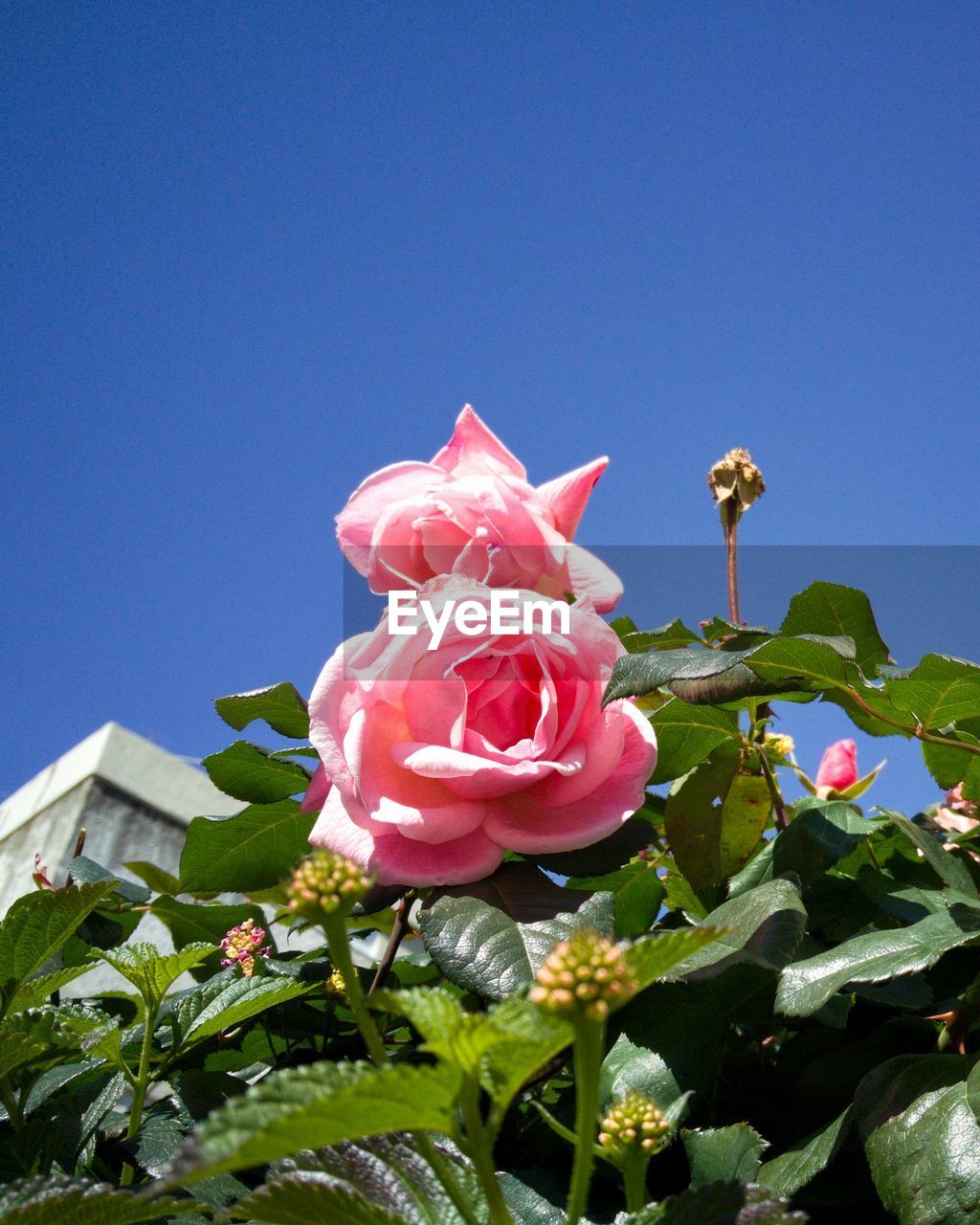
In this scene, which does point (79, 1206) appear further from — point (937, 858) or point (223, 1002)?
point (937, 858)

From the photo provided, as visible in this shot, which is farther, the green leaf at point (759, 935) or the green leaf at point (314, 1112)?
the green leaf at point (759, 935)

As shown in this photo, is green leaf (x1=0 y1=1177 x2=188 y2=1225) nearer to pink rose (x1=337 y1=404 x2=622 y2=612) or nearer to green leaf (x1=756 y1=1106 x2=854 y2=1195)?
green leaf (x1=756 y1=1106 x2=854 y2=1195)

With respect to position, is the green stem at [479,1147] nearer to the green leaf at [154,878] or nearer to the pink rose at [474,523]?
the pink rose at [474,523]

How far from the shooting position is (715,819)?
992mm

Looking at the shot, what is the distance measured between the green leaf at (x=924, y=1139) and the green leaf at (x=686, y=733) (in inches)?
13.9

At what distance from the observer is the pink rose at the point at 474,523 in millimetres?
922

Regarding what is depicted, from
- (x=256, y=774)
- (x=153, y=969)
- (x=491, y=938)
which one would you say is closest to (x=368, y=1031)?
(x=491, y=938)

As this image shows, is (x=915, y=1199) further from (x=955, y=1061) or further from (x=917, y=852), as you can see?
(x=917, y=852)

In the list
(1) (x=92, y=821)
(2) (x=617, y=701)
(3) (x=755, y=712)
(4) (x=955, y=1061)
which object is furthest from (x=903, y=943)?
(1) (x=92, y=821)

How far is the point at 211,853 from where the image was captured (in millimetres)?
1020

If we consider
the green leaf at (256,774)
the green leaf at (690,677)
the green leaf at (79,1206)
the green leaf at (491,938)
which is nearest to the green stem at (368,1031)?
the green leaf at (79,1206)

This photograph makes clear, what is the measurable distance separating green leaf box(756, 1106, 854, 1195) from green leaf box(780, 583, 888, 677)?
1.13 ft

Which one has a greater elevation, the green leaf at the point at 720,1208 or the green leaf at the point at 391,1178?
the green leaf at the point at 720,1208

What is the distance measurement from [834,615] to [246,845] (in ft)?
1.91
